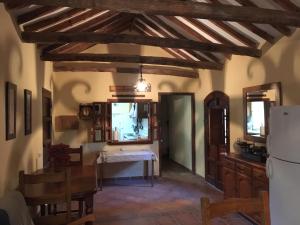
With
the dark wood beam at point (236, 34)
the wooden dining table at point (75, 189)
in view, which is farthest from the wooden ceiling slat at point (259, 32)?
the wooden dining table at point (75, 189)

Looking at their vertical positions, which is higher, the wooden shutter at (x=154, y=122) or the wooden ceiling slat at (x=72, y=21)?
the wooden ceiling slat at (x=72, y=21)

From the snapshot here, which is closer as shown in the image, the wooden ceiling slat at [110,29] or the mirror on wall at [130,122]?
the wooden ceiling slat at [110,29]

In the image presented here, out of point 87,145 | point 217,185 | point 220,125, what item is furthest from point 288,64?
point 87,145

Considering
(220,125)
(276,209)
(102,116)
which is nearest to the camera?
(276,209)

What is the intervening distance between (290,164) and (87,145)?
15.0ft

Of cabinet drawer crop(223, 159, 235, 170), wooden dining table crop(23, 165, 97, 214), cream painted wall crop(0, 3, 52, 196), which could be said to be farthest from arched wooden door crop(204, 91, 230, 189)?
cream painted wall crop(0, 3, 52, 196)

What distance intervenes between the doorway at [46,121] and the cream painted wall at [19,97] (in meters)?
0.35

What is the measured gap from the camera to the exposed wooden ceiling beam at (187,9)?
8.45 feet

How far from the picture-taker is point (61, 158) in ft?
13.0

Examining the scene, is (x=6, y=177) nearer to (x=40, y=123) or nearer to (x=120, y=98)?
(x=40, y=123)

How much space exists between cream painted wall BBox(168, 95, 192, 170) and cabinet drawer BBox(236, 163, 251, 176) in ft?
9.93

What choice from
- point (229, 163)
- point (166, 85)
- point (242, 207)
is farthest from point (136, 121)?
point (242, 207)

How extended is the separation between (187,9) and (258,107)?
2412 millimetres

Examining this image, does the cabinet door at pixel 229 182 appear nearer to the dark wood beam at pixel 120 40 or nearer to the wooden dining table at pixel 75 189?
the dark wood beam at pixel 120 40
